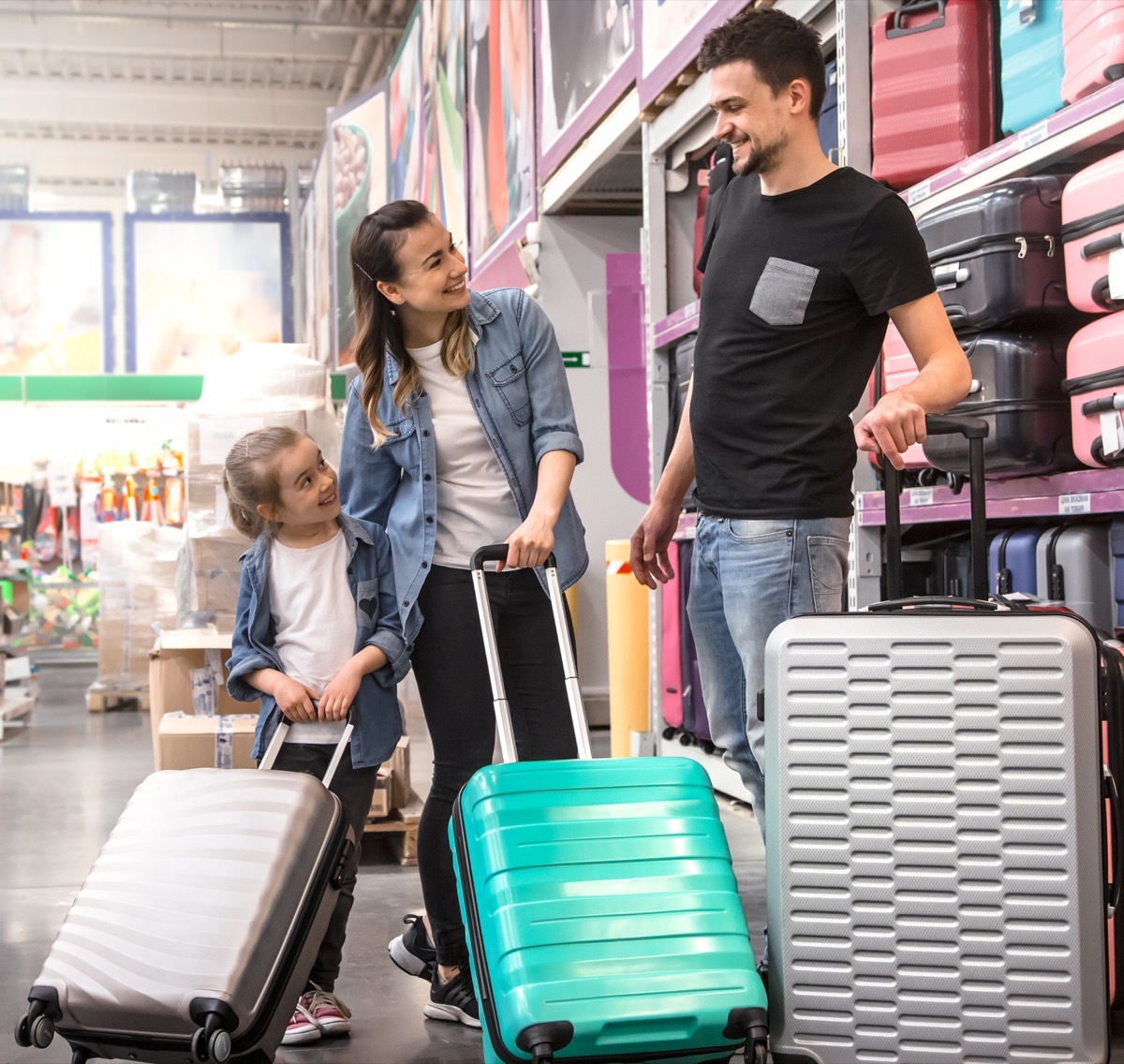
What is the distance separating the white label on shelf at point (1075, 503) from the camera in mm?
2658

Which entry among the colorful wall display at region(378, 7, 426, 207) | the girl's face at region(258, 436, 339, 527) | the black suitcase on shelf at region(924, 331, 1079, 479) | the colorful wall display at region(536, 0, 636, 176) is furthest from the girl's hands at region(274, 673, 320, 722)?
the colorful wall display at region(378, 7, 426, 207)

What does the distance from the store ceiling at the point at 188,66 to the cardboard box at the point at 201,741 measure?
12762 millimetres

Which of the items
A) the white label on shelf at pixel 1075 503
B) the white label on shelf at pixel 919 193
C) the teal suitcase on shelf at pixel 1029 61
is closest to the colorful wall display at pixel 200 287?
the white label on shelf at pixel 919 193

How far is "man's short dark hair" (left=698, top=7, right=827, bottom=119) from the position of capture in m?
1.98

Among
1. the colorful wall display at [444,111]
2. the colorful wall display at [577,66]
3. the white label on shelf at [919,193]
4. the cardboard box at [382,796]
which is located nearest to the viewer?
the white label on shelf at [919,193]

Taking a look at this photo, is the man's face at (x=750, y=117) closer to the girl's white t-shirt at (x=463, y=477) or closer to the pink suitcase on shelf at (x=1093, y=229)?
A: the girl's white t-shirt at (x=463, y=477)

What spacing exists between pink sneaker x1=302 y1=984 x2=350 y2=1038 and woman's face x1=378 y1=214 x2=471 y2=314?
4.11 ft

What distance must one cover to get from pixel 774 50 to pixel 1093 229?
0.93 m

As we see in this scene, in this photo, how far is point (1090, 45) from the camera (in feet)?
8.36

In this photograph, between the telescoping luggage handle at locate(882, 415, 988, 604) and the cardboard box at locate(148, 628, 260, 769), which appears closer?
the telescoping luggage handle at locate(882, 415, 988, 604)

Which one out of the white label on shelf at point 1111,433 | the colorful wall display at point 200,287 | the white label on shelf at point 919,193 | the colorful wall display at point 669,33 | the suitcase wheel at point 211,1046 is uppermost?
the colorful wall display at point 200,287

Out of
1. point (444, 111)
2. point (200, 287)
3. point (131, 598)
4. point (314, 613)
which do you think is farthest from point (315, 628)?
point (200, 287)

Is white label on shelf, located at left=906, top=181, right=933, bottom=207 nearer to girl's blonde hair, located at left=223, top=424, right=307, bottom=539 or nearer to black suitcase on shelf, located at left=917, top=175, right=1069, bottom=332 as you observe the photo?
black suitcase on shelf, located at left=917, top=175, right=1069, bottom=332

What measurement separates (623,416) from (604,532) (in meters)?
0.63
